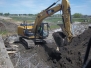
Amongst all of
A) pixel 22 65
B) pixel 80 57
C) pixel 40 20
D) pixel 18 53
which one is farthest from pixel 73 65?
pixel 40 20

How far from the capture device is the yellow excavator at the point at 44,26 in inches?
402

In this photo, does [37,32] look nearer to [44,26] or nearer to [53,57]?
[44,26]

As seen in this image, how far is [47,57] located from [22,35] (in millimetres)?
4423

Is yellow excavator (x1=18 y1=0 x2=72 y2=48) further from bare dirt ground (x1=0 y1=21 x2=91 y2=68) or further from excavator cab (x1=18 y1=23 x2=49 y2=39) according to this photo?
bare dirt ground (x1=0 y1=21 x2=91 y2=68)

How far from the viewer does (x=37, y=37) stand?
13.5 m

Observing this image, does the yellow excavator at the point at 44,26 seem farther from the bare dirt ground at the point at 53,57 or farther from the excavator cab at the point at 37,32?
the bare dirt ground at the point at 53,57

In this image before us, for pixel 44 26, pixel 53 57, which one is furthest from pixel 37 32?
pixel 53 57

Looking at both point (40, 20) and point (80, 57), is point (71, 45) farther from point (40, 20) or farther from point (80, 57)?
point (40, 20)

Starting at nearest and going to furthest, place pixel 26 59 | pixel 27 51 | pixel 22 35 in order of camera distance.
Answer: pixel 26 59 < pixel 27 51 < pixel 22 35

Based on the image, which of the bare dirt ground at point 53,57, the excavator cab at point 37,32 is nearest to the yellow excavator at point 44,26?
the excavator cab at point 37,32

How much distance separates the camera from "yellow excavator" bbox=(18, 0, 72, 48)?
33.5 feet

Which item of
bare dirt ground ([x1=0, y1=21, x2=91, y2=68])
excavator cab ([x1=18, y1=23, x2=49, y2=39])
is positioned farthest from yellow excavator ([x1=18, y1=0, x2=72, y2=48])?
bare dirt ground ([x1=0, y1=21, x2=91, y2=68])

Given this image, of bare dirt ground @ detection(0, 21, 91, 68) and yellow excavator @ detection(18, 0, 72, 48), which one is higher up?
yellow excavator @ detection(18, 0, 72, 48)

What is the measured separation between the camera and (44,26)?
13328mm
